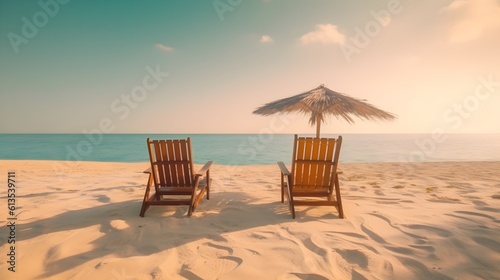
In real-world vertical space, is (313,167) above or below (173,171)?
above

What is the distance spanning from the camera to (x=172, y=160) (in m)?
3.77

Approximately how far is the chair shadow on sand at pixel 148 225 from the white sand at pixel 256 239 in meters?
0.01

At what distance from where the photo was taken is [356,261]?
2.23 metres

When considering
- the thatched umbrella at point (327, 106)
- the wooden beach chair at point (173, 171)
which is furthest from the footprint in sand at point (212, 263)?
the thatched umbrella at point (327, 106)

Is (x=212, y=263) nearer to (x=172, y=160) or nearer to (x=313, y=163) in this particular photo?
(x=172, y=160)

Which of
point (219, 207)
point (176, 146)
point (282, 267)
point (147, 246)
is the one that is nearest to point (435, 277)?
point (282, 267)

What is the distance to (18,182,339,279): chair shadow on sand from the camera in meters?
2.36

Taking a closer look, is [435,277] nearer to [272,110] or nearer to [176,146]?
[176,146]

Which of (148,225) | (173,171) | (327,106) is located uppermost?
(327,106)

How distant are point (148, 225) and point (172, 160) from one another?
1041mm

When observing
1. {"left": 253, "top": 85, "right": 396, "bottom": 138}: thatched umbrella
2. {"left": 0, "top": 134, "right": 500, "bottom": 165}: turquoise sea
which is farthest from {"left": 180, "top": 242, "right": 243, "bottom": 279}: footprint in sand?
{"left": 0, "top": 134, "right": 500, "bottom": 165}: turquoise sea

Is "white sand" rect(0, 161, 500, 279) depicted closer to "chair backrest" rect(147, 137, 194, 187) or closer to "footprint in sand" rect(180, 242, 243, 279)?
"footprint in sand" rect(180, 242, 243, 279)

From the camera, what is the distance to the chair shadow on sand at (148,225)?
92.8 inches

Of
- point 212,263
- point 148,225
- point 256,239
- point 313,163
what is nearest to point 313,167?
point 313,163
